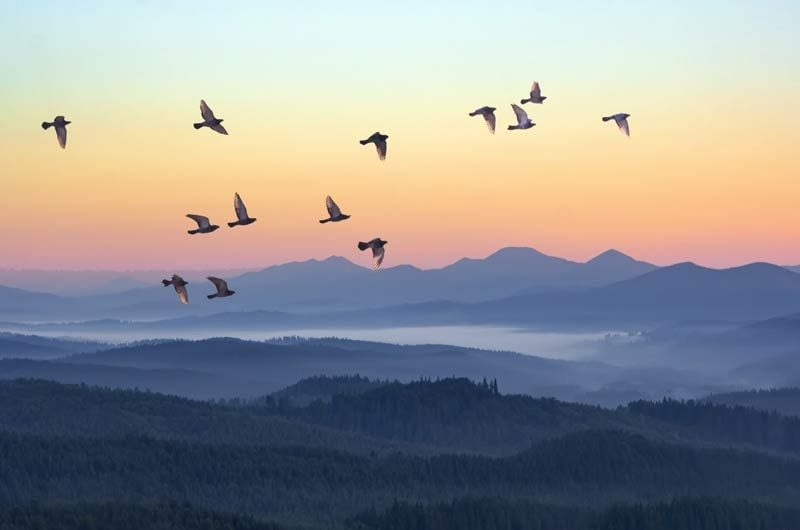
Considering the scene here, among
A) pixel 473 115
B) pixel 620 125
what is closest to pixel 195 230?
pixel 473 115

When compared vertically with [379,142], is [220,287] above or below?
below

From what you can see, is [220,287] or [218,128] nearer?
[220,287]

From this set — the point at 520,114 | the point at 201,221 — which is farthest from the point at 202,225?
the point at 520,114

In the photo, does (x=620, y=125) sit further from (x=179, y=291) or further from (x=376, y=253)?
(x=179, y=291)

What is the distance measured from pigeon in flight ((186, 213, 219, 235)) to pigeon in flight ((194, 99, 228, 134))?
23.6 feet

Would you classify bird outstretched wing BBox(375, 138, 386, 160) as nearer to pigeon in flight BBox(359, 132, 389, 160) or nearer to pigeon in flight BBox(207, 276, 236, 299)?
pigeon in flight BBox(359, 132, 389, 160)

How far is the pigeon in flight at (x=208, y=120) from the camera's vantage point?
12488 cm

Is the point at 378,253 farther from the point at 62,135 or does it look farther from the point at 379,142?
the point at 62,135

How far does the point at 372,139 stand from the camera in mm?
123125

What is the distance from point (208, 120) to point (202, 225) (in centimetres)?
864

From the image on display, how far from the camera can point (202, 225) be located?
125312 mm

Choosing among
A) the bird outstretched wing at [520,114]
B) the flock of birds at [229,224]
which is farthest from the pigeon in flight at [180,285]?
the bird outstretched wing at [520,114]

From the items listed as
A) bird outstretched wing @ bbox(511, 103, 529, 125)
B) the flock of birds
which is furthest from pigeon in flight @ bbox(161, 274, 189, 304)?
bird outstretched wing @ bbox(511, 103, 529, 125)

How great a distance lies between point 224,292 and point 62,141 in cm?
1984
